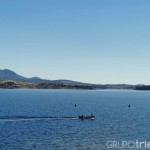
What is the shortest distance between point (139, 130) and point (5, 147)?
160 feet

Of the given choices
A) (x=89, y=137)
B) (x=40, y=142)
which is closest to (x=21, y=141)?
(x=40, y=142)

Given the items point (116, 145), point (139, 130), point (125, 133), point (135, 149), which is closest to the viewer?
point (135, 149)

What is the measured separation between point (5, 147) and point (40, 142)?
10.1m

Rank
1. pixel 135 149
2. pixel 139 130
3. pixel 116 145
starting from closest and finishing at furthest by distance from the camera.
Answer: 1. pixel 135 149
2. pixel 116 145
3. pixel 139 130

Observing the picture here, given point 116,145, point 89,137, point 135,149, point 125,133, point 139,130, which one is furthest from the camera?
point 139,130

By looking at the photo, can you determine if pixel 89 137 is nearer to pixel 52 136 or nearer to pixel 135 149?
pixel 52 136

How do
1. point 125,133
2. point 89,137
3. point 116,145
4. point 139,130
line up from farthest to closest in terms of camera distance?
1. point 139,130
2. point 125,133
3. point 89,137
4. point 116,145

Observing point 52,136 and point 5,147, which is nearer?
point 5,147

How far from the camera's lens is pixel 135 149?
279ft

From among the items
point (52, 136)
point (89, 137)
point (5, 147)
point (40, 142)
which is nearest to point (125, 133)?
point (89, 137)

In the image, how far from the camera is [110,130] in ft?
380

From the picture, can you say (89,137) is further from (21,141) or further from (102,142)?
(21,141)

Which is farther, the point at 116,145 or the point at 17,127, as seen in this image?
the point at 17,127

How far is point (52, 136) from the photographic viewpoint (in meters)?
102
